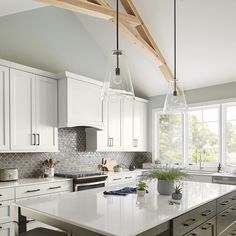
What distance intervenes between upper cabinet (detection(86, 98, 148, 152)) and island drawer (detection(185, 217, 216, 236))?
2.66 metres

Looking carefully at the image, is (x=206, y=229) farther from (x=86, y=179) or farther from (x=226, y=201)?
(x=86, y=179)

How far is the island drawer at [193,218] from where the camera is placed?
6.34ft

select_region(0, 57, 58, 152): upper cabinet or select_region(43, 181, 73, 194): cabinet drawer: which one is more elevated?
select_region(0, 57, 58, 152): upper cabinet

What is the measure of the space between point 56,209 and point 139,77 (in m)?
4.37

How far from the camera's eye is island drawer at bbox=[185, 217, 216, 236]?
219cm

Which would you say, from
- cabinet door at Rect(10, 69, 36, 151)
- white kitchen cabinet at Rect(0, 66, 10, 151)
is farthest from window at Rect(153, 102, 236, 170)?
white kitchen cabinet at Rect(0, 66, 10, 151)

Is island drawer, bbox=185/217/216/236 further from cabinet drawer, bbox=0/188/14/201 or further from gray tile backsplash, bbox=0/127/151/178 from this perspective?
gray tile backsplash, bbox=0/127/151/178

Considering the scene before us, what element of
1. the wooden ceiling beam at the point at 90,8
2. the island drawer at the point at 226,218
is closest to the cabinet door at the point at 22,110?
the wooden ceiling beam at the point at 90,8

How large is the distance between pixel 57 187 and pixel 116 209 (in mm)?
2026

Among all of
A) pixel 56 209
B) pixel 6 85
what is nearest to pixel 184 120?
pixel 6 85

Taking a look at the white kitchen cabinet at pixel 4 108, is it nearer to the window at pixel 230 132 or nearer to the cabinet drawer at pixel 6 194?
the cabinet drawer at pixel 6 194

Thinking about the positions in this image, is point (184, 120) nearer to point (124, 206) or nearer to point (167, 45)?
point (167, 45)

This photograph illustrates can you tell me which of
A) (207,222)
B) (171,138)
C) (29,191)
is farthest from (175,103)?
(171,138)

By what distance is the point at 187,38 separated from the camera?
175 inches
